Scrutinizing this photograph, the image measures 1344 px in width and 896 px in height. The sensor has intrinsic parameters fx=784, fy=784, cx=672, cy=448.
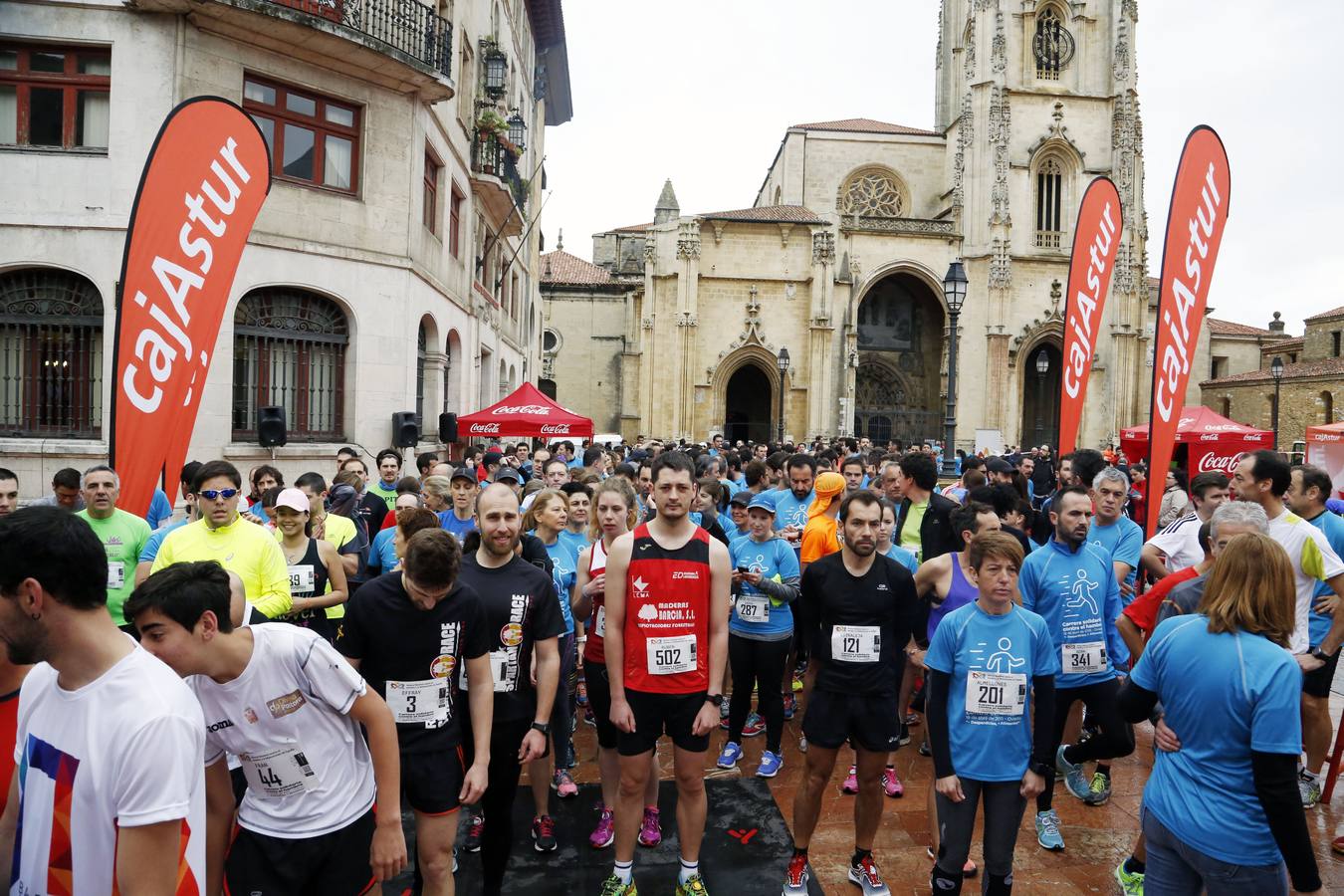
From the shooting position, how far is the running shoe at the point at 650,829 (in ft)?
14.8

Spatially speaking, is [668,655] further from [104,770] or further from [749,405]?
[749,405]

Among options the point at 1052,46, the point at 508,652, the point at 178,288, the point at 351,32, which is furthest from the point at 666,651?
the point at 1052,46

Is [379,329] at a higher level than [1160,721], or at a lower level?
higher

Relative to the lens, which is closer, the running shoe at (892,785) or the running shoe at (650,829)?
the running shoe at (650,829)

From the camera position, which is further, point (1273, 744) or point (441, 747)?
point (441, 747)

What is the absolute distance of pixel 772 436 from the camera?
39594 millimetres

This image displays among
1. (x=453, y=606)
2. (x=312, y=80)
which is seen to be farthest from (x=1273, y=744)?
(x=312, y=80)

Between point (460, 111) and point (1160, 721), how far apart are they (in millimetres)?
18406

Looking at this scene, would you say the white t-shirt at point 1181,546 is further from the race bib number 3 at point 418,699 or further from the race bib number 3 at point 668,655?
the race bib number 3 at point 418,699

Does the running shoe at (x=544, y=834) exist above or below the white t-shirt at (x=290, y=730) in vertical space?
below


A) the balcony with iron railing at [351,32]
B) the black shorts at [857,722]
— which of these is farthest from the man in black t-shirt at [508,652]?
the balcony with iron railing at [351,32]

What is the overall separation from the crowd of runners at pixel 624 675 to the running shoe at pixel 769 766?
0.05 ft

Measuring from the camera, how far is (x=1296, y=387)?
137ft

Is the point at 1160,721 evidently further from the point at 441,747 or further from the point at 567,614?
the point at 567,614
